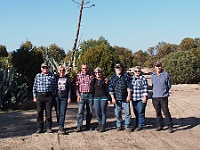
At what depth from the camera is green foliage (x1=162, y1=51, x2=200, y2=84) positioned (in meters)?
19.7

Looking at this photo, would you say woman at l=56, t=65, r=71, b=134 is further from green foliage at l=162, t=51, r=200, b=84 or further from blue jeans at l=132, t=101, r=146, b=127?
green foliage at l=162, t=51, r=200, b=84

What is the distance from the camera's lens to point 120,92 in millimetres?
7297

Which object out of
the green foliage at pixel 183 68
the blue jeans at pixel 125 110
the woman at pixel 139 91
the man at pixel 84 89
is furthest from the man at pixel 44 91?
the green foliage at pixel 183 68

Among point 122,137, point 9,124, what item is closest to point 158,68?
point 122,137

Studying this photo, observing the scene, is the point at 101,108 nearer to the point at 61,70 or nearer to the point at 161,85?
the point at 61,70

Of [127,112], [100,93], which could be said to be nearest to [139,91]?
[127,112]

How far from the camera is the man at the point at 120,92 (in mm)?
7289

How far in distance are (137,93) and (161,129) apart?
107 centimetres

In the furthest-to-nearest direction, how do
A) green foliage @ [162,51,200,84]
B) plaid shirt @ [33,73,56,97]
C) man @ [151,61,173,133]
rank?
green foliage @ [162,51,200,84] → man @ [151,61,173,133] → plaid shirt @ [33,73,56,97]

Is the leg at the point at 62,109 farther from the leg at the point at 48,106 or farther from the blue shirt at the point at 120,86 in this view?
the blue shirt at the point at 120,86

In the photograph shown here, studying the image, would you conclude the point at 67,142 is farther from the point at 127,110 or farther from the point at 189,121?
the point at 189,121

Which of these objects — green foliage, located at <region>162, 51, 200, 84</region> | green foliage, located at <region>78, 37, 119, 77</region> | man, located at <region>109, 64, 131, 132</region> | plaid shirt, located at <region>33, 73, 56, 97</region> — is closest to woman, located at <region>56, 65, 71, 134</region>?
plaid shirt, located at <region>33, 73, 56, 97</region>

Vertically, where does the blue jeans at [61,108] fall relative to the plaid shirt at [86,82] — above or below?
below

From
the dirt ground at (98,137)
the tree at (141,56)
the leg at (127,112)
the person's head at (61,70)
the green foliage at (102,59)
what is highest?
the tree at (141,56)
